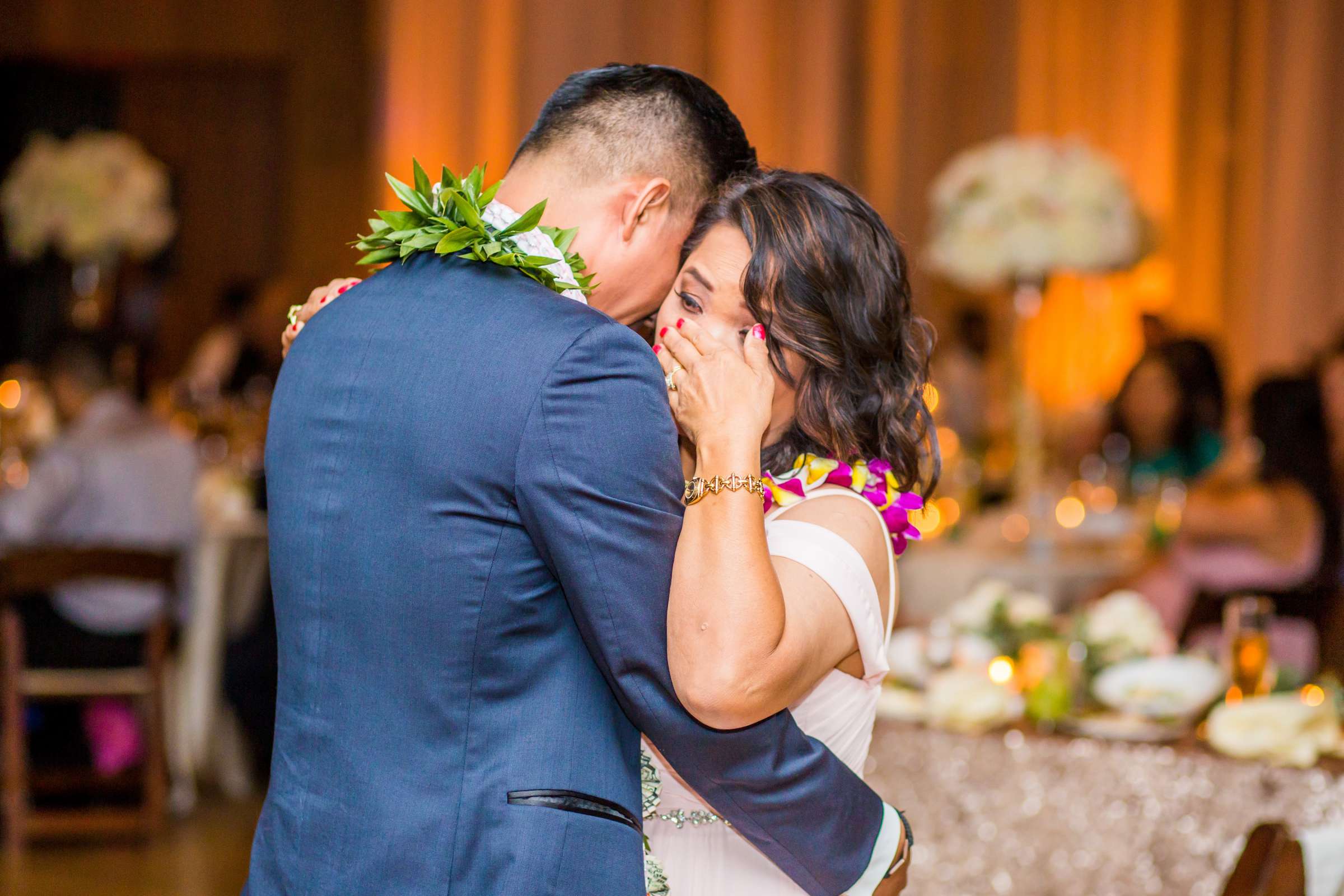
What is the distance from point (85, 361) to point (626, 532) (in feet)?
14.2

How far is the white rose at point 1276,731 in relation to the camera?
2.44m

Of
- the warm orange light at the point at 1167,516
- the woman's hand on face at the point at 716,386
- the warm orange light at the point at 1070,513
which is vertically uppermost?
the woman's hand on face at the point at 716,386

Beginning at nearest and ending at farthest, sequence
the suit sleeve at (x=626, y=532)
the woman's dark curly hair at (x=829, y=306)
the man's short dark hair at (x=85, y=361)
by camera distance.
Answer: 1. the suit sleeve at (x=626, y=532)
2. the woman's dark curly hair at (x=829, y=306)
3. the man's short dark hair at (x=85, y=361)

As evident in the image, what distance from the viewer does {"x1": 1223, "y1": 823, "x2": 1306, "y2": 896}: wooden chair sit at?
1.67 m

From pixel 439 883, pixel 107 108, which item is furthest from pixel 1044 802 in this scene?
pixel 107 108

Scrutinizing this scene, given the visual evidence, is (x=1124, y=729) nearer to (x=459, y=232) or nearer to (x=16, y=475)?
(x=459, y=232)

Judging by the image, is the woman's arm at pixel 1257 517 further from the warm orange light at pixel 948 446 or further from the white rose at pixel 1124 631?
the white rose at pixel 1124 631

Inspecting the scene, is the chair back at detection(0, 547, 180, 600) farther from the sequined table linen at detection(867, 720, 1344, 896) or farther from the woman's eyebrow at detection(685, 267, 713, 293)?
the woman's eyebrow at detection(685, 267, 713, 293)

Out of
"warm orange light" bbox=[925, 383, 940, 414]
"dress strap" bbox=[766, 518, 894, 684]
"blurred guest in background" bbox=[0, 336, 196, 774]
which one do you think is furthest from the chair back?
"dress strap" bbox=[766, 518, 894, 684]

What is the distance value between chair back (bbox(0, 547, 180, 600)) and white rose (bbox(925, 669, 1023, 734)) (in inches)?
114

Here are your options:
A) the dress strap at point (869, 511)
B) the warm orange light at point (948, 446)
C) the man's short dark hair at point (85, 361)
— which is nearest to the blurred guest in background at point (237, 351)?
the man's short dark hair at point (85, 361)

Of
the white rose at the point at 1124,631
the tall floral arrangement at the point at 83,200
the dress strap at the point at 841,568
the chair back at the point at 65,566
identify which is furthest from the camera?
the tall floral arrangement at the point at 83,200

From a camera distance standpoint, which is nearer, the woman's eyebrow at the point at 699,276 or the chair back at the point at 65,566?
the woman's eyebrow at the point at 699,276

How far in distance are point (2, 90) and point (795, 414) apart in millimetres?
9679
